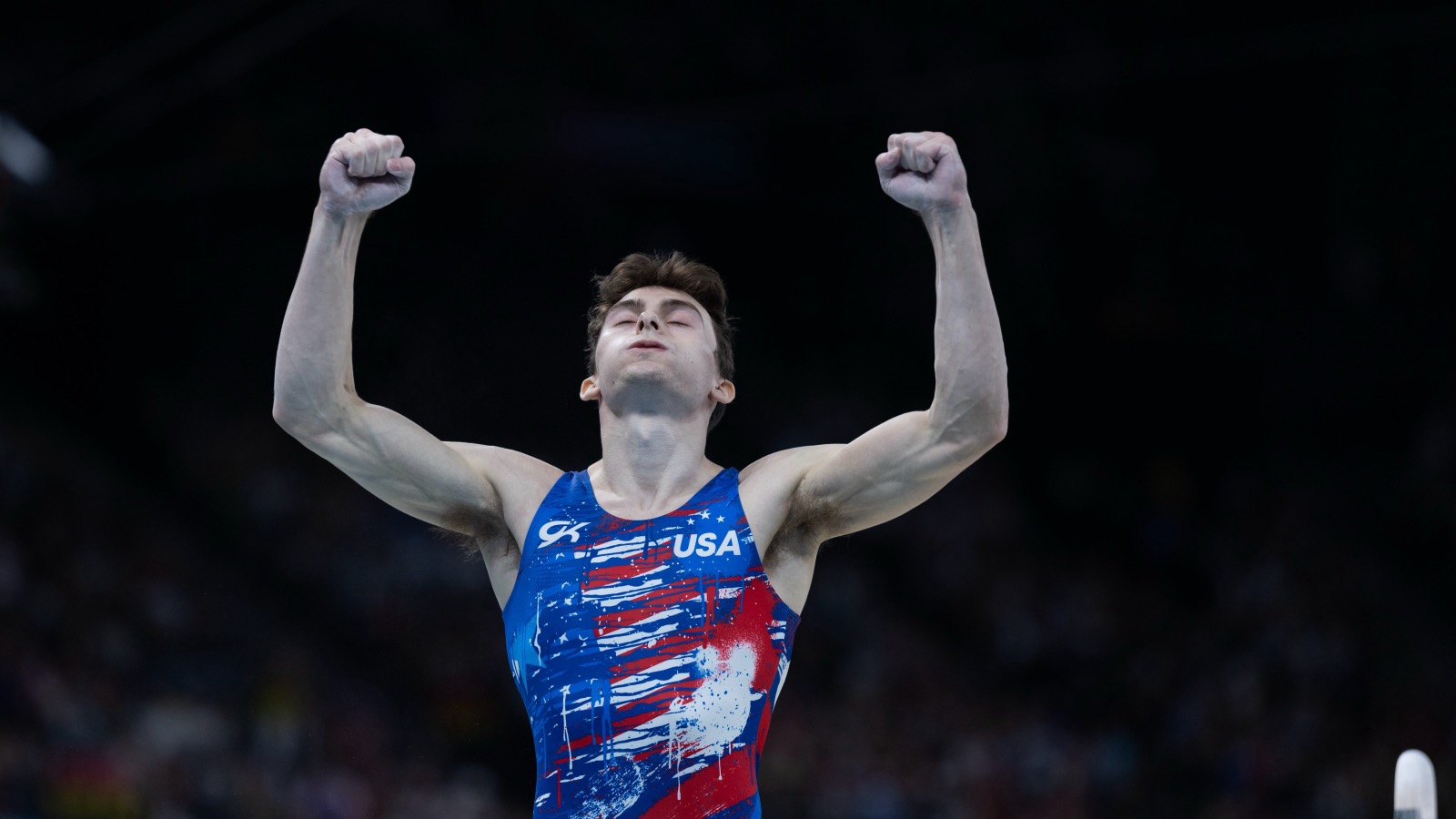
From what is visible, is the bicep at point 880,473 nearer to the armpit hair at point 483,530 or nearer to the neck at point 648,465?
the neck at point 648,465


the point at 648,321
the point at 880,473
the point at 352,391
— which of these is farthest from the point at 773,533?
the point at 352,391

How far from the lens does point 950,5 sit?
50.3 feet

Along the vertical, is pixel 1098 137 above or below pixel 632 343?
above

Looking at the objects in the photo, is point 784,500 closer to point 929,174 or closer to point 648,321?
point 648,321

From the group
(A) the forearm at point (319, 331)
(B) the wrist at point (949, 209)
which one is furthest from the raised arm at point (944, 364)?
(A) the forearm at point (319, 331)

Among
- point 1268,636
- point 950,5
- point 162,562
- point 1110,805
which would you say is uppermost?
point 950,5

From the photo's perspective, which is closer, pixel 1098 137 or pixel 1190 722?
pixel 1190 722

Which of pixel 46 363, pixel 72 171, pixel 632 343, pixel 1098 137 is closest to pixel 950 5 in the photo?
pixel 1098 137

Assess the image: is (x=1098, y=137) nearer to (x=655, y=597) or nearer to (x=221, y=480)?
(x=221, y=480)

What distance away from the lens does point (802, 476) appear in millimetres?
4250

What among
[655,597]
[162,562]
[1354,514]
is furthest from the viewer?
[1354,514]

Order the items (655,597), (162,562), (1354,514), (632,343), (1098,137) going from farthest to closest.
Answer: (1098,137) → (1354,514) → (162,562) → (632,343) → (655,597)

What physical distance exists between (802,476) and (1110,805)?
9368 mm

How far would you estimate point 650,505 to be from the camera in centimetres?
429
